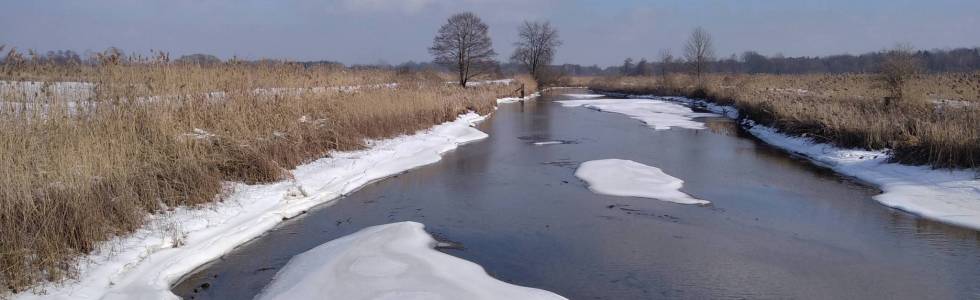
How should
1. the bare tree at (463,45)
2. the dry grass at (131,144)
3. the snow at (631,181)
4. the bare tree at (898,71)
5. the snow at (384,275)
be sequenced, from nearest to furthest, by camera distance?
1. the snow at (384,275)
2. the dry grass at (131,144)
3. the snow at (631,181)
4. the bare tree at (898,71)
5. the bare tree at (463,45)

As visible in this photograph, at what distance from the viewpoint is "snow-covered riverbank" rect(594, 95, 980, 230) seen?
8055 mm

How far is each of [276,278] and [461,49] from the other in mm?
34740

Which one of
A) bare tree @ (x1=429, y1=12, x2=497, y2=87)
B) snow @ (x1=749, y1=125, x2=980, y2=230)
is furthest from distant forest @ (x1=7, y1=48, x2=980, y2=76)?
snow @ (x1=749, y1=125, x2=980, y2=230)

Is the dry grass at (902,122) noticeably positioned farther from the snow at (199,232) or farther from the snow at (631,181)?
the snow at (199,232)

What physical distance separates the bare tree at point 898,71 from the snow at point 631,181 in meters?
12.2

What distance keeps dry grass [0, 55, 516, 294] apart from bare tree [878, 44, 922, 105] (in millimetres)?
16592

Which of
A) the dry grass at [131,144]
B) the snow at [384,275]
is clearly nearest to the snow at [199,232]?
the dry grass at [131,144]

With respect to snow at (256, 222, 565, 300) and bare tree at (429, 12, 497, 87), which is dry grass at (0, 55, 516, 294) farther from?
bare tree at (429, 12, 497, 87)

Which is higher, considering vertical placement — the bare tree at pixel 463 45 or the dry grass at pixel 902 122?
the bare tree at pixel 463 45

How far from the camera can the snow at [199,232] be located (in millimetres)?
4969

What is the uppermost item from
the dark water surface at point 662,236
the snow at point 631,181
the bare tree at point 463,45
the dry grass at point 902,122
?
the bare tree at point 463,45

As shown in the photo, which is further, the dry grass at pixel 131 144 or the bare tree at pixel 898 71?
the bare tree at pixel 898 71

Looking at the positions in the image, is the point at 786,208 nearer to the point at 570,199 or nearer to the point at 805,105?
the point at 570,199

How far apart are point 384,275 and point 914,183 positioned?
8717 mm
